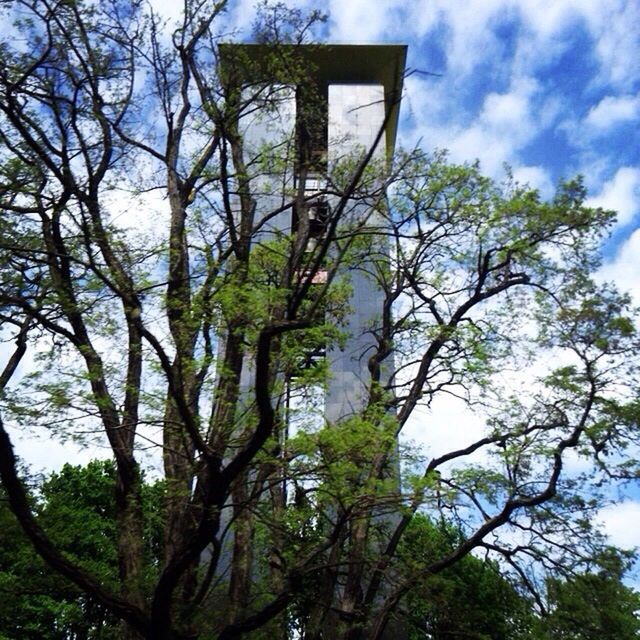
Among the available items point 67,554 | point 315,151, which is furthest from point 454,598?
point 67,554

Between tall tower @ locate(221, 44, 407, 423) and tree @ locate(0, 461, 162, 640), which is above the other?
tall tower @ locate(221, 44, 407, 423)

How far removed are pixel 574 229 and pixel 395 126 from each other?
12085 millimetres

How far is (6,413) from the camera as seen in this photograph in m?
6.36

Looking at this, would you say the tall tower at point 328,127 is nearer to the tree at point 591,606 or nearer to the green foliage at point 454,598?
the green foliage at point 454,598

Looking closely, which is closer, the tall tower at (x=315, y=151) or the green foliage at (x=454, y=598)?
the tall tower at (x=315, y=151)

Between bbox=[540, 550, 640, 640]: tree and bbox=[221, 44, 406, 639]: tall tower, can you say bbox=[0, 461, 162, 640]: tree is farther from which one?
bbox=[540, 550, 640, 640]: tree

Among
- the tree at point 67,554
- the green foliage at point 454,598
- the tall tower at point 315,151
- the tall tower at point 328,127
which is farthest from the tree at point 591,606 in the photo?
the tree at point 67,554

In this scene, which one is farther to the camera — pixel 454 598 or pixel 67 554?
pixel 67 554

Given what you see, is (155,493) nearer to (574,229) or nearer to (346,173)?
(346,173)

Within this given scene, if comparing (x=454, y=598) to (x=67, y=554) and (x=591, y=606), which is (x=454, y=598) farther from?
(x=67, y=554)

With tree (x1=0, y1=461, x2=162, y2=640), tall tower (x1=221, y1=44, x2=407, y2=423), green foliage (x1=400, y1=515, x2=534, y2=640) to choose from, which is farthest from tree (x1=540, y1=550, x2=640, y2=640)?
tree (x1=0, y1=461, x2=162, y2=640)

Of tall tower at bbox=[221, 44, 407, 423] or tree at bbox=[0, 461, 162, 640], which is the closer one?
tall tower at bbox=[221, 44, 407, 423]

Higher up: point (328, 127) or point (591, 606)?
point (328, 127)

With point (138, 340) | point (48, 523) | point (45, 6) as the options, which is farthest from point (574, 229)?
point (48, 523)
